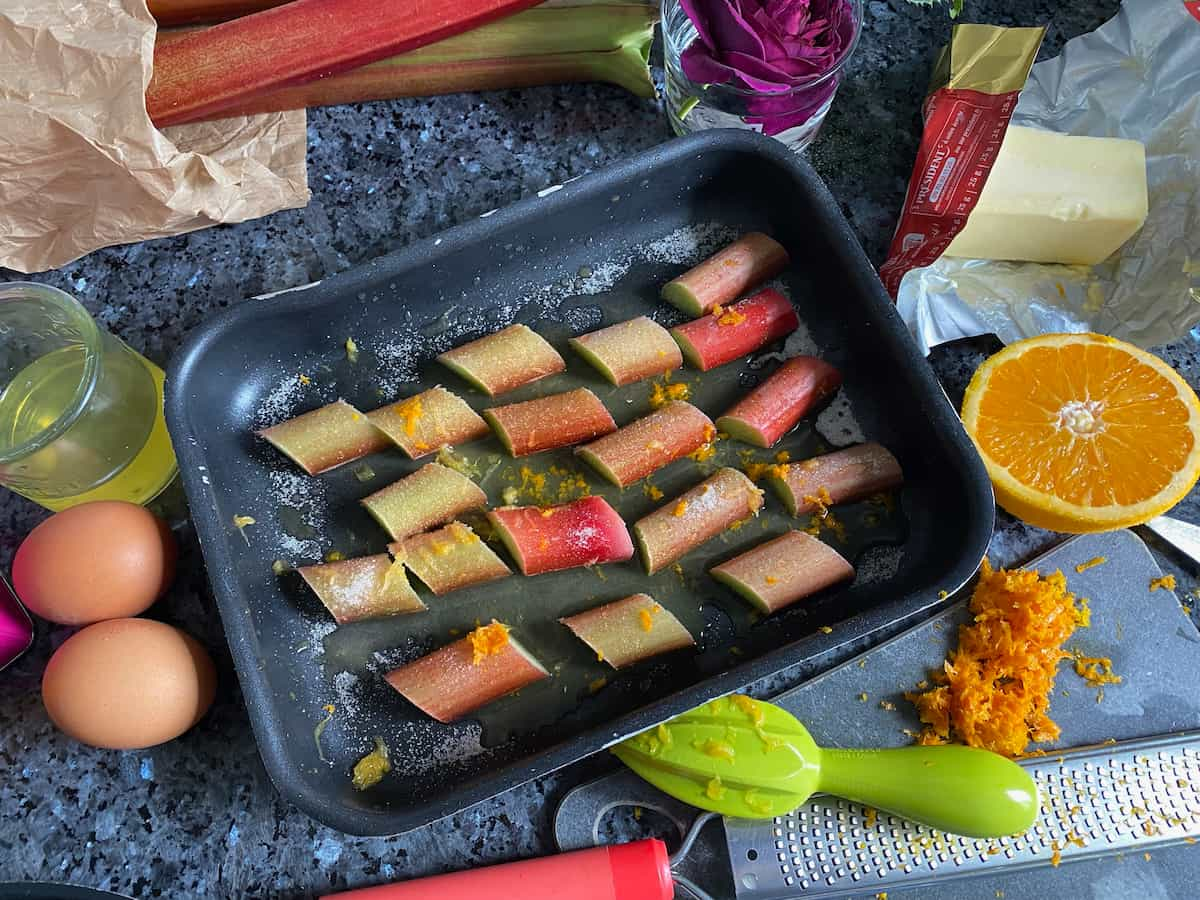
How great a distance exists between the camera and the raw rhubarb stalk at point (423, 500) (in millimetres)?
1234

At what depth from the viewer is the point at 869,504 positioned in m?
1.28

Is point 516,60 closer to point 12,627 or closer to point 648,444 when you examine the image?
point 648,444

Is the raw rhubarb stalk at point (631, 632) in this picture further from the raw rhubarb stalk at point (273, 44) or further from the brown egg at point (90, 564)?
the raw rhubarb stalk at point (273, 44)

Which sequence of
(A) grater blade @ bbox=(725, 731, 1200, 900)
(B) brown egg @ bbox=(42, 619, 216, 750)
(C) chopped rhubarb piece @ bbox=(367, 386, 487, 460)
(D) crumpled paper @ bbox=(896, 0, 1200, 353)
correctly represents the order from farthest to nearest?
(D) crumpled paper @ bbox=(896, 0, 1200, 353) < (C) chopped rhubarb piece @ bbox=(367, 386, 487, 460) < (A) grater blade @ bbox=(725, 731, 1200, 900) < (B) brown egg @ bbox=(42, 619, 216, 750)

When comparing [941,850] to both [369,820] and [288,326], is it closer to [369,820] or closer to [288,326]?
[369,820]

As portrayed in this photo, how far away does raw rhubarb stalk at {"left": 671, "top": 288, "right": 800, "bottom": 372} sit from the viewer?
1.32 m

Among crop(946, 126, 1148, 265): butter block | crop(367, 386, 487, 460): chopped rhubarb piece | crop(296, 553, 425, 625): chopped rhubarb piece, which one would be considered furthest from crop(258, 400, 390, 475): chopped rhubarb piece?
crop(946, 126, 1148, 265): butter block

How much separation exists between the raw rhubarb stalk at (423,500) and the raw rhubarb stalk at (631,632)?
0.73 feet

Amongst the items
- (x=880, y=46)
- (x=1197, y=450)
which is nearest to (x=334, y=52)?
(x=880, y=46)

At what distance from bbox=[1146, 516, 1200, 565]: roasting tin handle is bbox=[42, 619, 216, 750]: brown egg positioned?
4.31 feet

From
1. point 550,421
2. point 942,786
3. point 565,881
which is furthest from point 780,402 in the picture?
point 565,881

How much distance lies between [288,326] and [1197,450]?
1212 mm

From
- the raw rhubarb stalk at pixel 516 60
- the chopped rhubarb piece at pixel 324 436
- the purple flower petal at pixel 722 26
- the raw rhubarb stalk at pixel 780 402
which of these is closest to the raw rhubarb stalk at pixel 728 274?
the raw rhubarb stalk at pixel 780 402

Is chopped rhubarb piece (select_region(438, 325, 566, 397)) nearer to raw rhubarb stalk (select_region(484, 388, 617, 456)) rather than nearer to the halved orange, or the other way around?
raw rhubarb stalk (select_region(484, 388, 617, 456))
